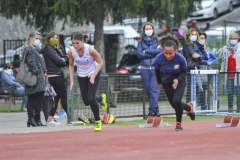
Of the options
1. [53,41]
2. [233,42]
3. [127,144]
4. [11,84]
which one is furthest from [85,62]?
[11,84]

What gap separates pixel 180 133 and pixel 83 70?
2388 mm

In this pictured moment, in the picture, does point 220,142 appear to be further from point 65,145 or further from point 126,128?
point 126,128

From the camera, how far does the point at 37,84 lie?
17.7 m

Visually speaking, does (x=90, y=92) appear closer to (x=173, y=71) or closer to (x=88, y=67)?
(x=88, y=67)

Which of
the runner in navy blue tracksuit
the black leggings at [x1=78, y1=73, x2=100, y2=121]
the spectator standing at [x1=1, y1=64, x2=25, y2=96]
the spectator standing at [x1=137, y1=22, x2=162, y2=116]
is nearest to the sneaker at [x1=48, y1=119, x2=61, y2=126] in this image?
the spectator standing at [x1=137, y1=22, x2=162, y2=116]

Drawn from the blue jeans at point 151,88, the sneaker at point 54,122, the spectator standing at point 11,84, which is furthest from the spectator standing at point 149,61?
the spectator standing at point 11,84

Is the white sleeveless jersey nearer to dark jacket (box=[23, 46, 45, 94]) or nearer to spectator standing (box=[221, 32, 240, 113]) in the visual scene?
dark jacket (box=[23, 46, 45, 94])

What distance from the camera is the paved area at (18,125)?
16.4 m

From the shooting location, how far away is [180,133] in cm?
1473

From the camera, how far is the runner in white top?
15.5 meters

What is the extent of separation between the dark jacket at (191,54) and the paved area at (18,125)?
11.2 feet

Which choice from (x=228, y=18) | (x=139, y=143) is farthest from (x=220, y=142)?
(x=228, y=18)

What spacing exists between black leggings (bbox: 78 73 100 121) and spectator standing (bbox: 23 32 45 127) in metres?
2.04

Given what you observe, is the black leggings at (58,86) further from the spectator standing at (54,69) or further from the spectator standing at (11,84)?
the spectator standing at (11,84)
